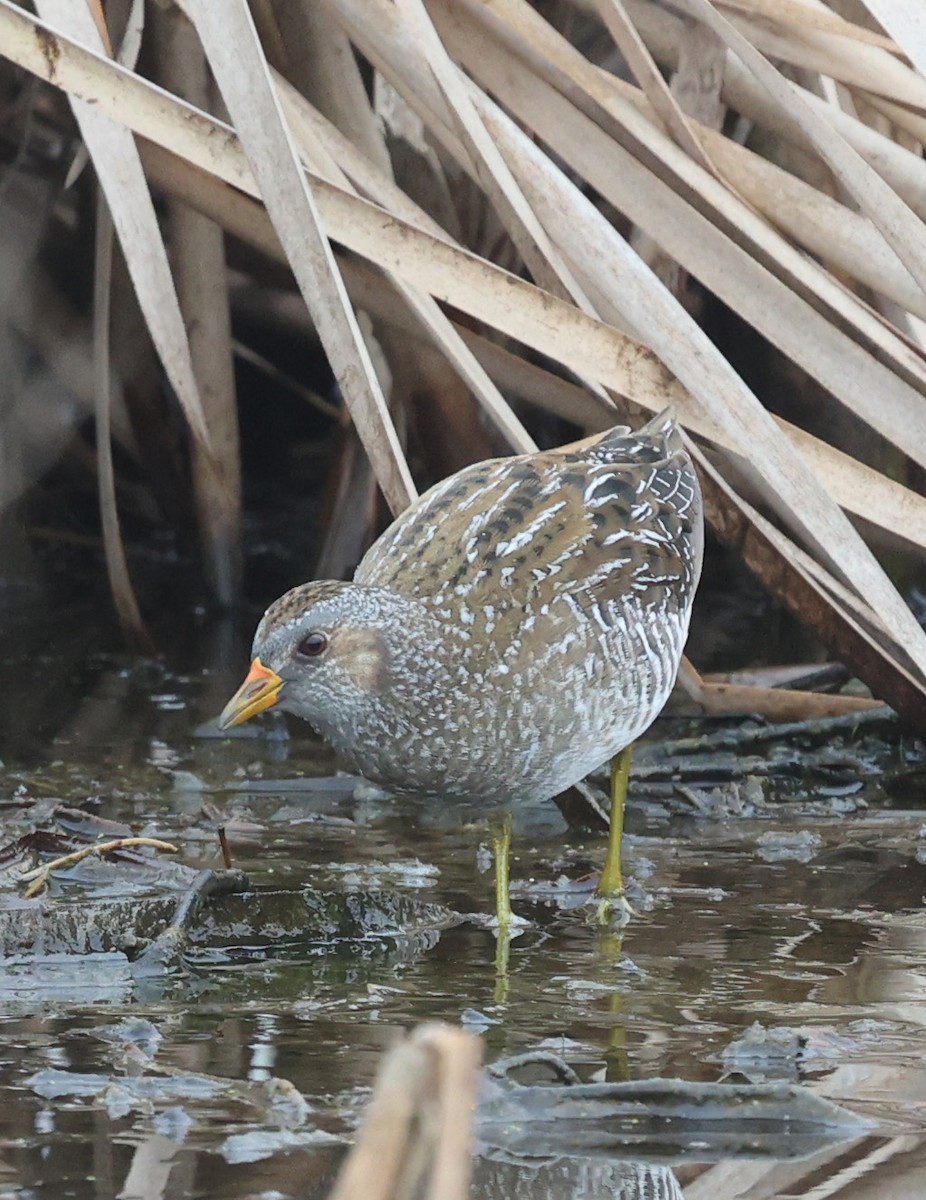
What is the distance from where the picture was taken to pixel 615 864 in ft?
13.1

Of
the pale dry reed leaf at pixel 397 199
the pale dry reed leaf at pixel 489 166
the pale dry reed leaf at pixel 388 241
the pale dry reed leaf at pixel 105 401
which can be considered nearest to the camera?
the pale dry reed leaf at pixel 388 241

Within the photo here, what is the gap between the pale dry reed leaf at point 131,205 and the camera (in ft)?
14.5

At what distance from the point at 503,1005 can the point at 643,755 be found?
1.73 metres

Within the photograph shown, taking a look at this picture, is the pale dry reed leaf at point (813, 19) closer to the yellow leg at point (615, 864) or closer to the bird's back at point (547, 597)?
the bird's back at point (547, 597)

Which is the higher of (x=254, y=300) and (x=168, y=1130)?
(x=254, y=300)

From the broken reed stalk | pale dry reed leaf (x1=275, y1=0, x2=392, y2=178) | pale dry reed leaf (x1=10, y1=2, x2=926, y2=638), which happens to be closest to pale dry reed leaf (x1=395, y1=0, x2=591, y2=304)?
pale dry reed leaf (x1=10, y1=2, x2=926, y2=638)

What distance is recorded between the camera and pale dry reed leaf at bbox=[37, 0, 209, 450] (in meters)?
4.41

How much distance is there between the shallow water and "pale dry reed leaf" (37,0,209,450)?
3.55ft

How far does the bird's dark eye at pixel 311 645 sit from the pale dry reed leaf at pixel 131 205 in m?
1.40

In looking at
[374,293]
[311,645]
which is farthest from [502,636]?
[374,293]

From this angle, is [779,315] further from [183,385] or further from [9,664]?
[9,664]

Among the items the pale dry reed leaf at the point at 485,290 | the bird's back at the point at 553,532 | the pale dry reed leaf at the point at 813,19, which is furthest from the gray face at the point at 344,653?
the pale dry reed leaf at the point at 813,19

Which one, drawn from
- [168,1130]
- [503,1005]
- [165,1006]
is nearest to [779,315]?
[503,1005]

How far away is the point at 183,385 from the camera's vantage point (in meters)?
4.84
